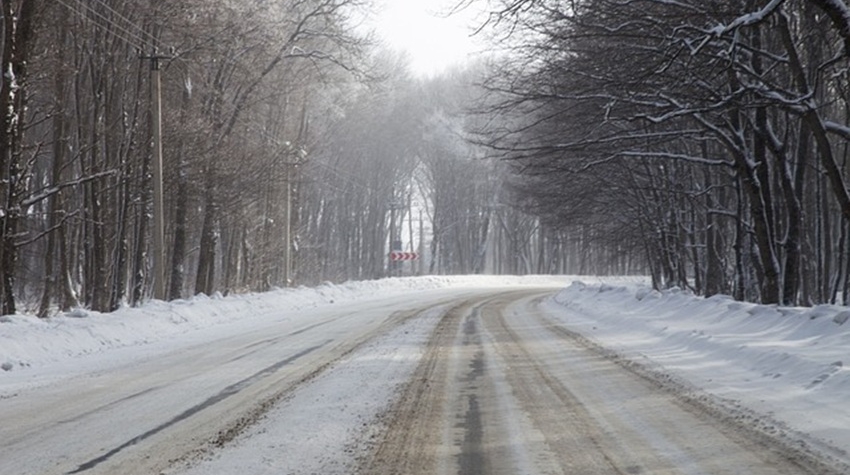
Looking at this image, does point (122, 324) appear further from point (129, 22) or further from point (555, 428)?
point (129, 22)

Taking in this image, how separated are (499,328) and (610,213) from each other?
15720 mm

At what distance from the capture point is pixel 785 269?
14.4 m

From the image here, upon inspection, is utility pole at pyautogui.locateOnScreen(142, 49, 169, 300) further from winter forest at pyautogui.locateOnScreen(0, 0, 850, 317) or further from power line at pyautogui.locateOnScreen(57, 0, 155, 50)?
power line at pyautogui.locateOnScreen(57, 0, 155, 50)

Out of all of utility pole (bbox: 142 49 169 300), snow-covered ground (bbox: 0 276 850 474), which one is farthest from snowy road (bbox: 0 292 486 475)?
utility pole (bbox: 142 49 169 300)

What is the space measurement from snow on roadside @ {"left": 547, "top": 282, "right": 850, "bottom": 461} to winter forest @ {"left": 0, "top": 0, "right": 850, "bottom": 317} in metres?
2.08

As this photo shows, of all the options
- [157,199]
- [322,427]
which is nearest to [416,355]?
[322,427]

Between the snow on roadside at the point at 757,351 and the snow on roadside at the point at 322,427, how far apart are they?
130 inches

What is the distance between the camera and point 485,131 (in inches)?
628

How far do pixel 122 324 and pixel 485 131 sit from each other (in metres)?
8.23

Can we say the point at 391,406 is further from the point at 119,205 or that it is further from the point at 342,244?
the point at 342,244

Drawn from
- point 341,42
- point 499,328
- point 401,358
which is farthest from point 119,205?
point 401,358

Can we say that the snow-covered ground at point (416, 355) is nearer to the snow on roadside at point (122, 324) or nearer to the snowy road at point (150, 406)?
the snow on roadside at point (122, 324)

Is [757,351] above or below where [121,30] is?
below

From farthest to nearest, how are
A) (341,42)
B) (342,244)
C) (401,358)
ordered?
(342,244) → (341,42) → (401,358)
